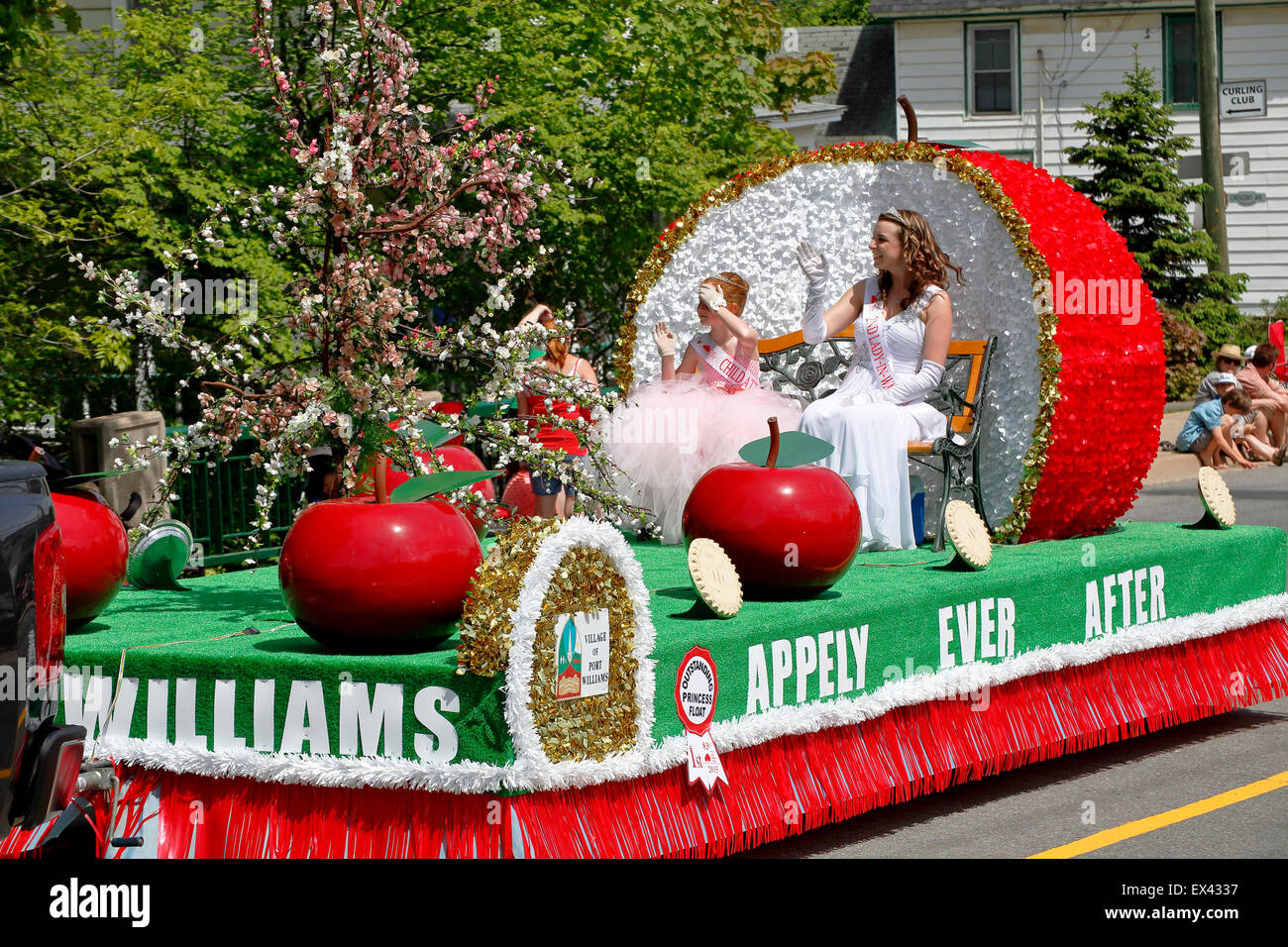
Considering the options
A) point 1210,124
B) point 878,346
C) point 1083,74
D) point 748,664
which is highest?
point 1083,74

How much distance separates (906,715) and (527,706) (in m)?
2.01

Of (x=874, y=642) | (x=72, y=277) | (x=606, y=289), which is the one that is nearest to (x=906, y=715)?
(x=874, y=642)

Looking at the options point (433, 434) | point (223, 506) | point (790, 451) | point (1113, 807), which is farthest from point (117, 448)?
point (1113, 807)

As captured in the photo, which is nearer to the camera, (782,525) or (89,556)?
(89,556)

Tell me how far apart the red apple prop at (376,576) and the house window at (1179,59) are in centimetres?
2743

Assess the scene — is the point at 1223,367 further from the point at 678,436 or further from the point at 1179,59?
the point at 1179,59

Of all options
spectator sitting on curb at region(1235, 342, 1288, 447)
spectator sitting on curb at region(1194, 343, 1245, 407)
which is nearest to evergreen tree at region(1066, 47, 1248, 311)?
spectator sitting on curb at region(1235, 342, 1288, 447)

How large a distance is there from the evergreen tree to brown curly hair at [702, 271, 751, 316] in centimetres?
1752

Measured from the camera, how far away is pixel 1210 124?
73.2ft

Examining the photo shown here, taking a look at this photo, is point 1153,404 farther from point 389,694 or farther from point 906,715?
point 389,694

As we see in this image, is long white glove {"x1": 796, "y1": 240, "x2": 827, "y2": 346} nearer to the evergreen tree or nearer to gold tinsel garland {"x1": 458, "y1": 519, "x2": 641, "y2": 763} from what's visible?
gold tinsel garland {"x1": 458, "y1": 519, "x2": 641, "y2": 763}

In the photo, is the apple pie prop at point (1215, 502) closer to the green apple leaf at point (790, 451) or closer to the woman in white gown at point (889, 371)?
the woman in white gown at point (889, 371)

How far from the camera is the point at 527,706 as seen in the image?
4633mm

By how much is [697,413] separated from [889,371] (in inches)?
41.3
